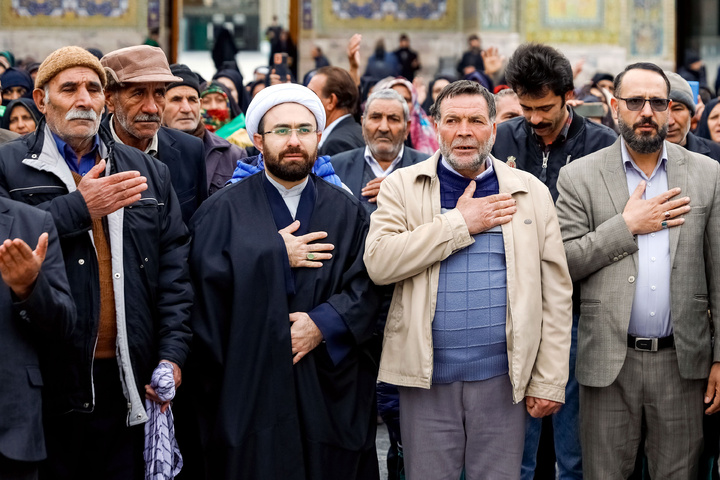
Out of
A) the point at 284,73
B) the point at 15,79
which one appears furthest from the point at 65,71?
the point at 15,79

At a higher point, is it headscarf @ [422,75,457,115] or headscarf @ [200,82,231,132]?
headscarf @ [422,75,457,115]

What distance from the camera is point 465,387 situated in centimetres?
392

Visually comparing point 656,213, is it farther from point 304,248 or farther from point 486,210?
point 304,248

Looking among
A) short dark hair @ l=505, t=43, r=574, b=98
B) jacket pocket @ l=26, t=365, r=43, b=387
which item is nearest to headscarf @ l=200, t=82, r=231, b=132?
short dark hair @ l=505, t=43, r=574, b=98

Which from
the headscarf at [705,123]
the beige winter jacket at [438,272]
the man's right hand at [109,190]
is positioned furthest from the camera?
the headscarf at [705,123]

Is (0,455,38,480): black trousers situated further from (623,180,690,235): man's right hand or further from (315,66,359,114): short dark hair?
(315,66,359,114): short dark hair

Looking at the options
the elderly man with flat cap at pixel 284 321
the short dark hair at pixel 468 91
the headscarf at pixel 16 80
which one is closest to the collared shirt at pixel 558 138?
the short dark hair at pixel 468 91

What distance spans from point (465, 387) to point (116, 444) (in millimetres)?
1430

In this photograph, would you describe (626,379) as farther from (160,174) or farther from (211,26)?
(211,26)

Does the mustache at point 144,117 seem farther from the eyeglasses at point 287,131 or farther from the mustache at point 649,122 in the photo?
the mustache at point 649,122

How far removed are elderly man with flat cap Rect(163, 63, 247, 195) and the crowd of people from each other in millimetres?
1392

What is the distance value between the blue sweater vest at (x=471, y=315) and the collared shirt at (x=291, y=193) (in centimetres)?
72

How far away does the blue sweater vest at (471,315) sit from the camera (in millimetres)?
3889

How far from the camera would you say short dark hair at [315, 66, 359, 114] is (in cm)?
677
